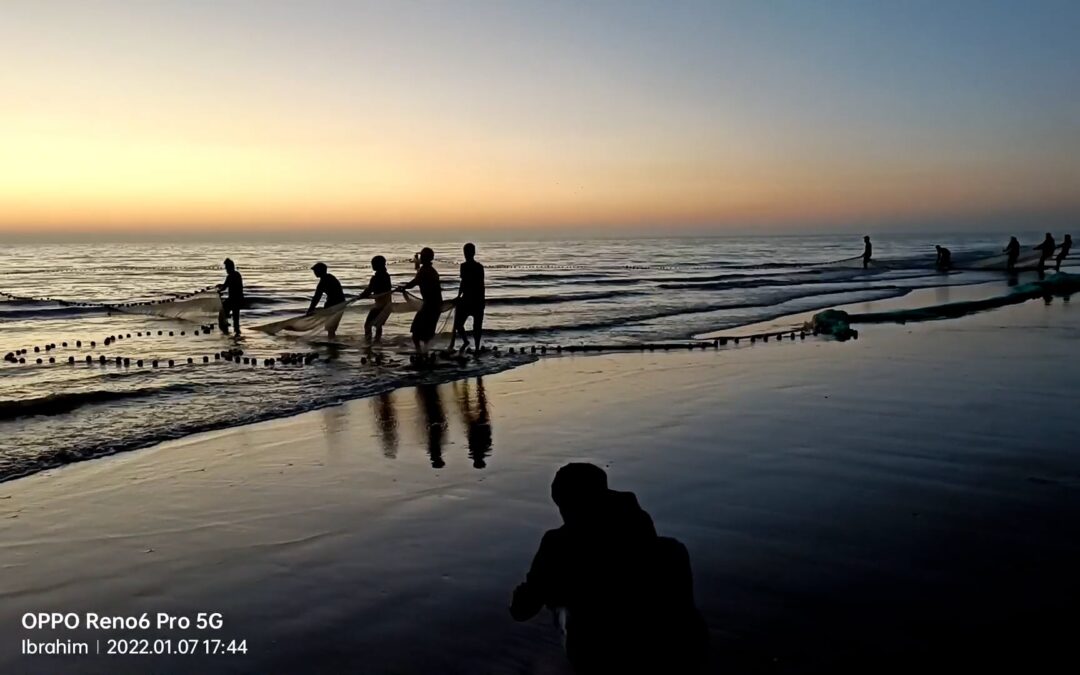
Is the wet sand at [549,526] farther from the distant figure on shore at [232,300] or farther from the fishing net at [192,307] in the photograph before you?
the fishing net at [192,307]

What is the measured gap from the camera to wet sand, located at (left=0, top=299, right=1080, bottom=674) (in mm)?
3922

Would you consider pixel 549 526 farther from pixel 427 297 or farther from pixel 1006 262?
pixel 1006 262

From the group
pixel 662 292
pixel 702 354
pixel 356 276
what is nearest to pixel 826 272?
pixel 662 292

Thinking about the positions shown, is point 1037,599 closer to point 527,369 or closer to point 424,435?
point 424,435

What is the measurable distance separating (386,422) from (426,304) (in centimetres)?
571

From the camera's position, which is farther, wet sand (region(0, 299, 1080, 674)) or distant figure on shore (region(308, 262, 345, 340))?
distant figure on shore (region(308, 262, 345, 340))

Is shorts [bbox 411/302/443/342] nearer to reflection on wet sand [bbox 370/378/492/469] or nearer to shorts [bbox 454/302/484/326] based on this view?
shorts [bbox 454/302/484/326]

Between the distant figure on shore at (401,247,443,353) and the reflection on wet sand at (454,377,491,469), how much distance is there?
2733mm

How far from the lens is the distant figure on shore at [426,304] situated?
1478 centimetres

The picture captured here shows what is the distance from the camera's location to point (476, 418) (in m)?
9.65

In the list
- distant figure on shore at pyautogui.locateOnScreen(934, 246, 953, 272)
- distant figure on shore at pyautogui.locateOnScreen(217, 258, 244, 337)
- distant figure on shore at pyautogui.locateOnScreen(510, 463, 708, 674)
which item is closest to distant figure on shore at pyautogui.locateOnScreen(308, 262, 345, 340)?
distant figure on shore at pyautogui.locateOnScreen(217, 258, 244, 337)

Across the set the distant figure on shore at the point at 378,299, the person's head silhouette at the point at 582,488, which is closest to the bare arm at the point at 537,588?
the person's head silhouette at the point at 582,488

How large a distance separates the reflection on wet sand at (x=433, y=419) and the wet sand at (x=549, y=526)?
0.16 feet

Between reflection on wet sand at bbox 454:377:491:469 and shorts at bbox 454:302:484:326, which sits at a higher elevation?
shorts at bbox 454:302:484:326
